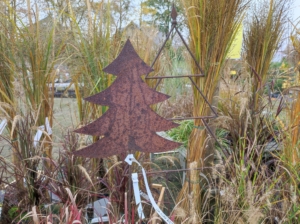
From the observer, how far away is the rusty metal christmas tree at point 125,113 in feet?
3.28

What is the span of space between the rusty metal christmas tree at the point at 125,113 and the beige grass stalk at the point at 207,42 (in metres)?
0.44

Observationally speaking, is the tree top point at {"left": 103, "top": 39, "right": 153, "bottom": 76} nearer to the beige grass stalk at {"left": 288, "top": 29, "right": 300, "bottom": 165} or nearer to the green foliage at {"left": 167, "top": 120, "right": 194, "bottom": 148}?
the beige grass stalk at {"left": 288, "top": 29, "right": 300, "bottom": 165}

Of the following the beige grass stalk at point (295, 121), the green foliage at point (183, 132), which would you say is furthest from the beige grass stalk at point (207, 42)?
the green foliage at point (183, 132)

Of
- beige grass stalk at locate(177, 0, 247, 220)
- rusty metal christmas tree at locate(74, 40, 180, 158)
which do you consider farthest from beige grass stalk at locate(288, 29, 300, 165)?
rusty metal christmas tree at locate(74, 40, 180, 158)

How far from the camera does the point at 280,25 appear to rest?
193 centimetres

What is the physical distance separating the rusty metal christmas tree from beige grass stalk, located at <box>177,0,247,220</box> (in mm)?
439

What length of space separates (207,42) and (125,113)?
59cm

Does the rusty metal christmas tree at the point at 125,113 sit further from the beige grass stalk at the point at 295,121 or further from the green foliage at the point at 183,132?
the green foliage at the point at 183,132

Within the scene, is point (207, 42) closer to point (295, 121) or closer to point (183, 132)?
point (295, 121)

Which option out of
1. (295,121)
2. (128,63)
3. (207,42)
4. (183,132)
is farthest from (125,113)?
(183,132)

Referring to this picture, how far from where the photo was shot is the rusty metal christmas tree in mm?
999

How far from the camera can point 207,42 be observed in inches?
53.8

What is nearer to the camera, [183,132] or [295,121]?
[295,121]

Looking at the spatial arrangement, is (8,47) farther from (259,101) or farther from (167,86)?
(167,86)
